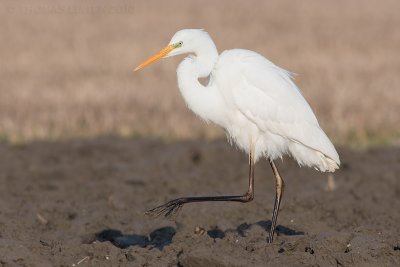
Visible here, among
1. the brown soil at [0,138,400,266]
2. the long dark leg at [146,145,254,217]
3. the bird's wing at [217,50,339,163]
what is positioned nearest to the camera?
the brown soil at [0,138,400,266]

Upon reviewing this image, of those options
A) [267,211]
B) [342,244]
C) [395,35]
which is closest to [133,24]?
[395,35]

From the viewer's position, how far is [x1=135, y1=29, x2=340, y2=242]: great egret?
21.5 ft

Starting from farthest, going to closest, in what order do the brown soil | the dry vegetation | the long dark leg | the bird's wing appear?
the dry vegetation, the bird's wing, the long dark leg, the brown soil

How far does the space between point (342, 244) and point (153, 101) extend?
8383mm

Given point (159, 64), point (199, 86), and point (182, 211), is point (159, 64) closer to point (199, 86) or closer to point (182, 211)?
point (182, 211)

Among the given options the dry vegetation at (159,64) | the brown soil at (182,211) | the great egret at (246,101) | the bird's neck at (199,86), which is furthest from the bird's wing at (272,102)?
the dry vegetation at (159,64)

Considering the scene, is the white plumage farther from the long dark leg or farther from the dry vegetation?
the dry vegetation

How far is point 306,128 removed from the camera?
6789 millimetres

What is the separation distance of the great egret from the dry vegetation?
5.11 m

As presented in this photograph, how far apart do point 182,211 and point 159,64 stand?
1095 cm

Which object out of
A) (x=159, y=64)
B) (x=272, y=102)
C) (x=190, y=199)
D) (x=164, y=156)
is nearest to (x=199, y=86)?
(x=272, y=102)

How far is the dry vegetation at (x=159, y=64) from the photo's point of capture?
1261 centimetres

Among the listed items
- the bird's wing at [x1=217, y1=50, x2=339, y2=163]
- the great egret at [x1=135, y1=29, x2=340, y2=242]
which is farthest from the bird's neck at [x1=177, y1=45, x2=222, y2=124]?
the bird's wing at [x1=217, y1=50, x2=339, y2=163]

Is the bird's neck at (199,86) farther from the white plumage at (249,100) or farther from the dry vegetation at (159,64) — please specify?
the dry vegetation at (159,64)
